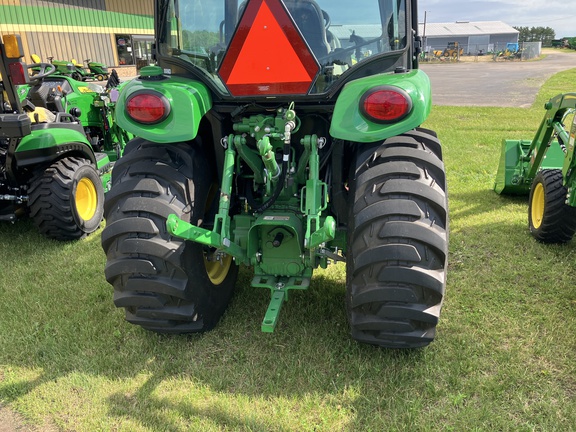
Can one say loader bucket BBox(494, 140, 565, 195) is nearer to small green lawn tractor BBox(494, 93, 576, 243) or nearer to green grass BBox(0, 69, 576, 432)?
small green lawn tractor BBox(494, 93, 576, 243)

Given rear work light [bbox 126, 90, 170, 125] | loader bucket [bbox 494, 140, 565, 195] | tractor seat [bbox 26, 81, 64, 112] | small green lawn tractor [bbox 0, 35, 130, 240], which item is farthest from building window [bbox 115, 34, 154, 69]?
rear work light [bbox 126, 90, 170, 125]

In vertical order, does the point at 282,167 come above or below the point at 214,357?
above

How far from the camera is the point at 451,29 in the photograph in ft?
216

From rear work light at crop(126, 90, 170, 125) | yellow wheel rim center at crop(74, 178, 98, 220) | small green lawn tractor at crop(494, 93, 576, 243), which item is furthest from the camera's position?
yellow wheel rim center at crop(74, 178, 98, 220)

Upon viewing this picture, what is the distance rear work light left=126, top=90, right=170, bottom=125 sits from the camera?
2.38m

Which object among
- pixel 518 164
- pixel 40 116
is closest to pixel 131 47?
pixel 40 116

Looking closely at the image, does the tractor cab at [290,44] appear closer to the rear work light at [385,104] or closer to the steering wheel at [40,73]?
the rear work light at [385,104]

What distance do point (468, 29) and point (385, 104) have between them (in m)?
73.8

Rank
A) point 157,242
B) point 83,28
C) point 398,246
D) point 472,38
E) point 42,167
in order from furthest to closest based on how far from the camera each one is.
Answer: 1. point 472,38
2. point 83,28
3. point 42,167
4. point 157,242
5. point 398,246

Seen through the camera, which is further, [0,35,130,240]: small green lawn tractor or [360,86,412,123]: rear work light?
[0,35,130,240]: small green lawn tractor

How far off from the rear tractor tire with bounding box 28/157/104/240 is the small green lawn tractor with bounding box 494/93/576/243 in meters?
3.98

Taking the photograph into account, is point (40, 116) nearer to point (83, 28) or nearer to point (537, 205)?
point (537, 205)

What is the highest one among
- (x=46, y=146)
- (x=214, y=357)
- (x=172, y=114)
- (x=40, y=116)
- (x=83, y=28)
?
(x=172, y=114)

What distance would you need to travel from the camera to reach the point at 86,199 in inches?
185
